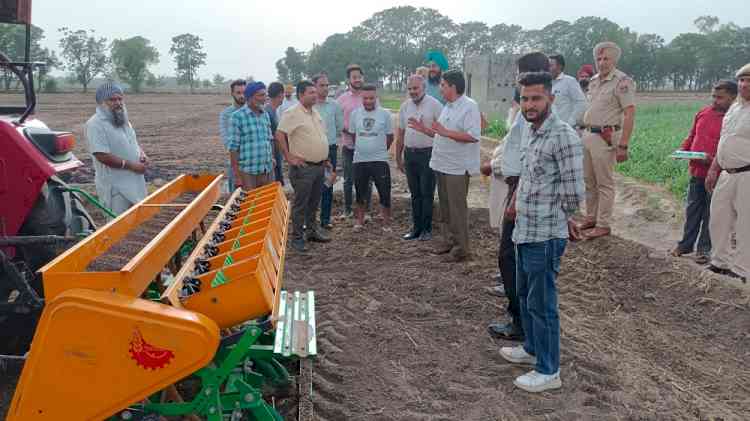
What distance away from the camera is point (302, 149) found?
6.05 metres

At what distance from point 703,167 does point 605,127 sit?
3.27 ft

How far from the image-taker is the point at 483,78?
56.7 ft

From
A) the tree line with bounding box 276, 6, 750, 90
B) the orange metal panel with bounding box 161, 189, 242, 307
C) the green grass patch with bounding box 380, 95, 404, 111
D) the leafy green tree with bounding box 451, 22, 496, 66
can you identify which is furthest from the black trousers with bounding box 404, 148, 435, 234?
the leafy green tree with bounding box 451, 22, 496, 66

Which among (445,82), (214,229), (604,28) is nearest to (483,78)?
(445,82)

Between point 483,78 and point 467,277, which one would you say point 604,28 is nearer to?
point 483,78

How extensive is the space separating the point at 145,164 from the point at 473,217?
3.98m

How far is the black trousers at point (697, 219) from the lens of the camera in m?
5.78

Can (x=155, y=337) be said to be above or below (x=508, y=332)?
above

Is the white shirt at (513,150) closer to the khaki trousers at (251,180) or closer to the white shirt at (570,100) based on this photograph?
the white shirt at (570,100)

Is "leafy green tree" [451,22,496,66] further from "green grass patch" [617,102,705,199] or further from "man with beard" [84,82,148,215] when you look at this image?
"man with beard" [84,82,148,215]

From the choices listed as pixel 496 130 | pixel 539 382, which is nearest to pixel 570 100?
pixel 539 382

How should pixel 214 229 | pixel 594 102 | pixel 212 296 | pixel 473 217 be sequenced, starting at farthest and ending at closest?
pixel 473 217, pixel 594 102, pixel 214 229, pixel 212 296

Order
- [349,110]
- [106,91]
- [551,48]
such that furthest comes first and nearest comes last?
[551,48] < [349,110] < [106,91]

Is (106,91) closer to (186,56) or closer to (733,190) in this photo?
(733,190)
